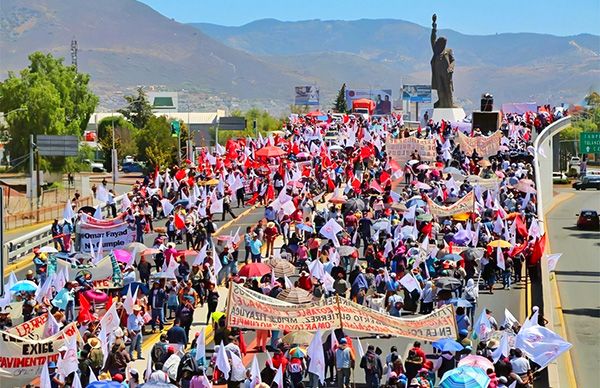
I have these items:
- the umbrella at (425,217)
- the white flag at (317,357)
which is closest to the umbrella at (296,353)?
the white flag at (317,357)

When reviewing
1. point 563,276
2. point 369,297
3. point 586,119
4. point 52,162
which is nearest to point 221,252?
point 369,297

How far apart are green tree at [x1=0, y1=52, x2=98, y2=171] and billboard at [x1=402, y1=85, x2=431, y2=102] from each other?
8724cm

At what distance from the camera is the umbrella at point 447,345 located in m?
19.0

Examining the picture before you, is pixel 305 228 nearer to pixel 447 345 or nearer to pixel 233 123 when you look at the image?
pixel 447 345

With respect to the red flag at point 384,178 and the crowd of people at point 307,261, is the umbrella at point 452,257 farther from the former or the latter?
the red flag at point 384,178

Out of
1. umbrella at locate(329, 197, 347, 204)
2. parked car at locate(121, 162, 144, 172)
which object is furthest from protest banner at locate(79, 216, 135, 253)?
parked car at locate(121, 162, 144, 172)

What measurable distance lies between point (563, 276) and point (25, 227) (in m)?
20.2

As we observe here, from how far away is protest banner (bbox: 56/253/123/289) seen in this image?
24.6m

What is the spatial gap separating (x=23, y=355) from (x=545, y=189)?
176ft

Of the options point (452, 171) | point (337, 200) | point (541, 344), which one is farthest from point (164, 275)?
point (452, 171)

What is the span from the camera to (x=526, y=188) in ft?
126

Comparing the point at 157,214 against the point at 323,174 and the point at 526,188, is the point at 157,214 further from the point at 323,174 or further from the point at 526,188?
the point at 526,188

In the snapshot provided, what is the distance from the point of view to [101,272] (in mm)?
24766

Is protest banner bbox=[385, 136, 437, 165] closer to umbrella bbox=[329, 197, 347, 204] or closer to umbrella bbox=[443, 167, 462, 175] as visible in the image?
umbrella bbox=[443, 167, 462, 175]
